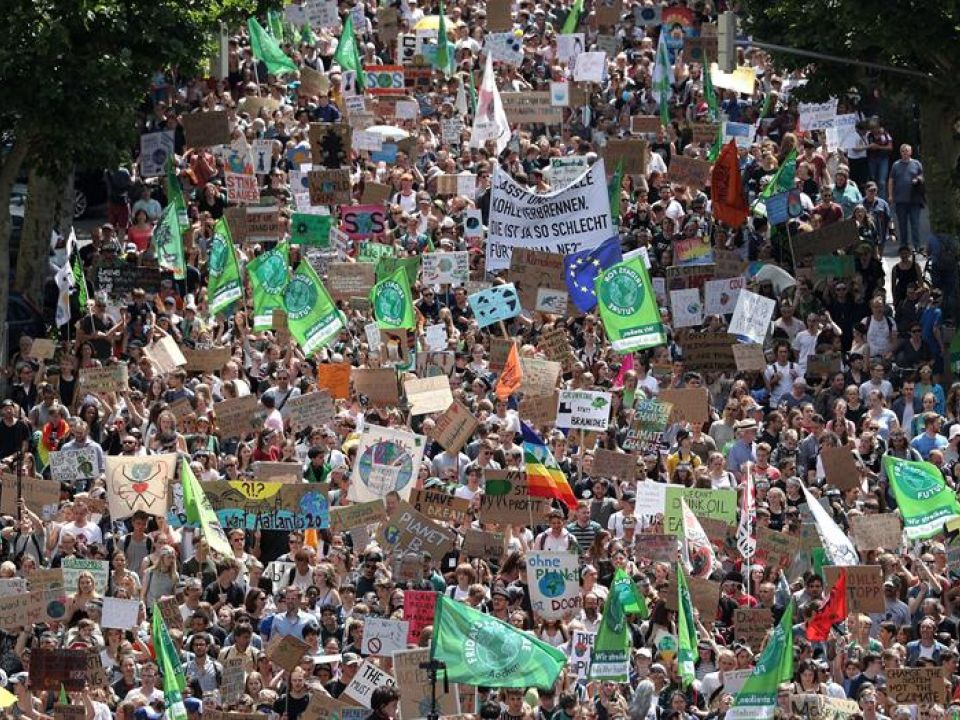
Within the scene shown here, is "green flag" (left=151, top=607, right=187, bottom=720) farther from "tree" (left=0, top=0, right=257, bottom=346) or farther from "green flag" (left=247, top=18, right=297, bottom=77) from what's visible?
"green flag" (left=247, top=18, right=297, bottom=77)

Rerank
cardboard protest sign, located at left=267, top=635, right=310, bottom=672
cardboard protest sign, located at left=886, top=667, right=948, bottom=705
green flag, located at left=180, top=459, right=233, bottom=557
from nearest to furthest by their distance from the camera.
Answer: cardboard protest sign, located at left=886, top=667, right=948, bottom=705
cardboard protest sign, located at left=267, top=635, right=310, bottom=672
green flag, located at left=180, top=459, right=233, bottom=557

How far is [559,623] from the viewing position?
24453mm

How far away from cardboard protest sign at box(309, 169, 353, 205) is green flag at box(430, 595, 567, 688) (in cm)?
1278

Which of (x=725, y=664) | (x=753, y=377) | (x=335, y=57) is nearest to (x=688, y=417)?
(x=753, y=377)

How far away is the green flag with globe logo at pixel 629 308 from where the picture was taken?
30.5m

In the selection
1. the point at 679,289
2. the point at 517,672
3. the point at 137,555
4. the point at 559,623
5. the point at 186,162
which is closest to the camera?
the point at 517,672

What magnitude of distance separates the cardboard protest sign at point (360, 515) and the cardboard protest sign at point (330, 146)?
10128 millimetres

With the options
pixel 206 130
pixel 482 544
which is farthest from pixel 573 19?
pixel 482 544

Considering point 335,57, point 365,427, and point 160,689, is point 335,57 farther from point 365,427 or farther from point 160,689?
point 160,689

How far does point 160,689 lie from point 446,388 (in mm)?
6556

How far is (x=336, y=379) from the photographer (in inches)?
1192

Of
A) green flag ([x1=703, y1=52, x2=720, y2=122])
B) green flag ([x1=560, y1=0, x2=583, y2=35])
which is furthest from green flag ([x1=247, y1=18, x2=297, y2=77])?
green flag ([x1=703, y1=52, x2=720, y2=122])

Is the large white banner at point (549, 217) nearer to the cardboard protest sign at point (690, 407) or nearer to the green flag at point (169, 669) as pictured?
the cardboard protest sign at point (690, 407)

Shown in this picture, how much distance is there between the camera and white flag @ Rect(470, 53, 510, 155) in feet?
121
